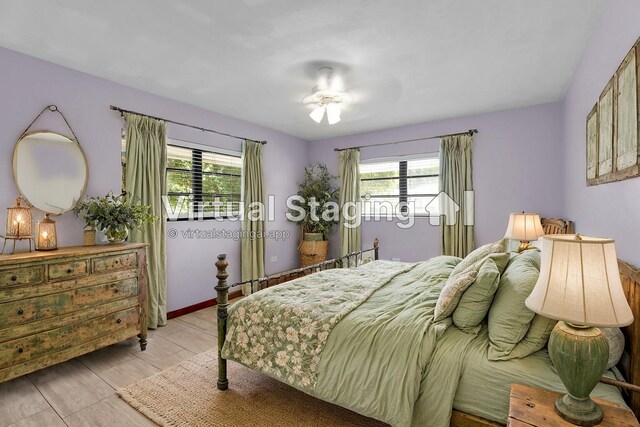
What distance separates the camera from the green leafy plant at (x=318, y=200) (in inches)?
218

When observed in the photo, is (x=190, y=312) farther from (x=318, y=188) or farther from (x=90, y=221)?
(x=318, y=188)

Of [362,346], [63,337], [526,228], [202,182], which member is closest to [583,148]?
[526,228]

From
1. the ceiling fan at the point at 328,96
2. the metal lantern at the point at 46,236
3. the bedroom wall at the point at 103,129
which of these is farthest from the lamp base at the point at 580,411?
the bedroom wall at the point at 103,129

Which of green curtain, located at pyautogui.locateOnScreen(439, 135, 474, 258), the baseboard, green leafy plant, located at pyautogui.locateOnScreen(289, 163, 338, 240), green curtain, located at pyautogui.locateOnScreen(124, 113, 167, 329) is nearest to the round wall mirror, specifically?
green curtain, located at pyautogui.locateOnScreen(124, 113, 167, 329)

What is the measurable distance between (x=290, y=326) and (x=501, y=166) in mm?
3717

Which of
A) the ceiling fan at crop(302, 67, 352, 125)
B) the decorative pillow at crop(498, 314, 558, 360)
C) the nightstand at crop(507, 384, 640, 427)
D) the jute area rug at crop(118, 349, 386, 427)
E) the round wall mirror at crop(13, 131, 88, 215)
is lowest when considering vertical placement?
the jute area rug at crop(118, 349, 386, 427)

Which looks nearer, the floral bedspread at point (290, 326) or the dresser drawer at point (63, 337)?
the floral bedspread at point (290, 326)

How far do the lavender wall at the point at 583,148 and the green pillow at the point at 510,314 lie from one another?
1.51 ft

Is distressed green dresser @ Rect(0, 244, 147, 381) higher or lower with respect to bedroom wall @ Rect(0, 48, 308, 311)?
lower

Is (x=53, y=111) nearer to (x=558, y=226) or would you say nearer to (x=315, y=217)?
(x=315, y=217)

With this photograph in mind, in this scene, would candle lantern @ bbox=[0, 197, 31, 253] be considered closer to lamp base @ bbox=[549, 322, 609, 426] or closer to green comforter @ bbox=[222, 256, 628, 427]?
green comforter @ bbox=[222, 256, 628, 427]

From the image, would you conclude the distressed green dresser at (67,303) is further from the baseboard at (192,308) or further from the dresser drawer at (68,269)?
the baseboard at (192,308)

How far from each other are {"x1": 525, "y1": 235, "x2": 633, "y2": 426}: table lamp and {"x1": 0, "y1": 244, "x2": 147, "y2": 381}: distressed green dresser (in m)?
3.11

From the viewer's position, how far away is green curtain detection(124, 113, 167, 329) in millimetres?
3416
